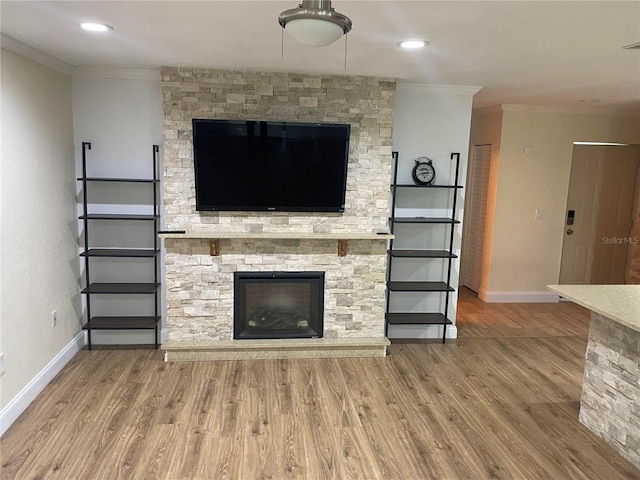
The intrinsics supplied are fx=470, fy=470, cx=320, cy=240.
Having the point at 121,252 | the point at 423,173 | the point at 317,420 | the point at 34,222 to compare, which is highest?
the point at 423,173

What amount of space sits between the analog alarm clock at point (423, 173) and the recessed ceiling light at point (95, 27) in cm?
268

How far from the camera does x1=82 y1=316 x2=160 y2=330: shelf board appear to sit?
395cm

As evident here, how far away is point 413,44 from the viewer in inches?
109

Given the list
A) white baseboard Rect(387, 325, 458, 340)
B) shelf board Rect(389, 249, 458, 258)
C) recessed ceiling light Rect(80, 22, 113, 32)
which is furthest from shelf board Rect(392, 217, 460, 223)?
recessed ceiling light Rect(80, 22, 113, 32)

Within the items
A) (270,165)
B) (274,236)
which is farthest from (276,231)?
(270,165)

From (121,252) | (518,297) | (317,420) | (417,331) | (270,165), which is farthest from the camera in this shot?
(518,297)

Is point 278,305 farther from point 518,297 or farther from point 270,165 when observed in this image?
point 518,297

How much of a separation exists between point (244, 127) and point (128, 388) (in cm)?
213

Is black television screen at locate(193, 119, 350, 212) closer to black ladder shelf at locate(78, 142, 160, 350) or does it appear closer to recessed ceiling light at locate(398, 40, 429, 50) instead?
black ladder shelf at locate(78, 142, 160, 350)

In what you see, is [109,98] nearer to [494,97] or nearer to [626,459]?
[494,97]

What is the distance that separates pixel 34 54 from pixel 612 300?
3.97 m

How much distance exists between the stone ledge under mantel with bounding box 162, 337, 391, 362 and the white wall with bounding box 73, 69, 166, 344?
2.51 ft

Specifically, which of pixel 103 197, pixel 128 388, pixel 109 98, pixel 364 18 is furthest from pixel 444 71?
pixel 128 388

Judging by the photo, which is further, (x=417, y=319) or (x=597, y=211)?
(x=597, y=211)
